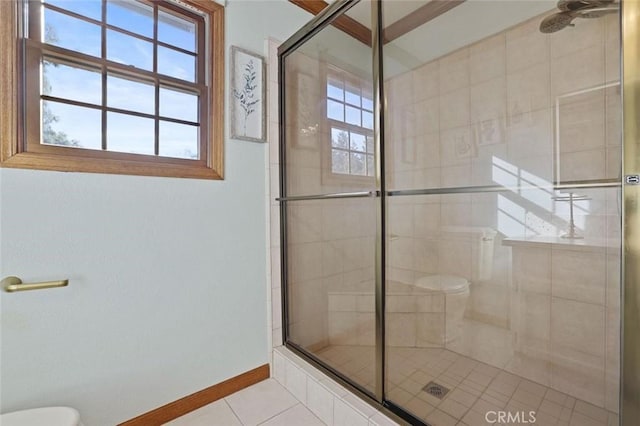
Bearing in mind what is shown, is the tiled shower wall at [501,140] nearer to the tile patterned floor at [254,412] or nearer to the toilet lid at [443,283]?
the toilet lid at [443,283]

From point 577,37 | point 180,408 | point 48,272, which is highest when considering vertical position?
point 577,37

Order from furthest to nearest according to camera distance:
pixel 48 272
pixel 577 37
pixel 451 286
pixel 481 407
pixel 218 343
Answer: pixel 451 286
pixel 218 343
pixel 577 37
pixel 481 407
pixel 48 272

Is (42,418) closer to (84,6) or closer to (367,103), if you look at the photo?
(84,6)

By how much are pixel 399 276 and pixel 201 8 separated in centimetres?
199

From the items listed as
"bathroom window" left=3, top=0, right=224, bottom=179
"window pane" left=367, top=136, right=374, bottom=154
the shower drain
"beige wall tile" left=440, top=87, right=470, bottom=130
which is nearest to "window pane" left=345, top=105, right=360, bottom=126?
"window pane" left=367, top=136, right=374, bottom=154

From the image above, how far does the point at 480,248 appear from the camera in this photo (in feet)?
6.59

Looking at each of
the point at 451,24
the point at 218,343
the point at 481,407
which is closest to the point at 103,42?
the point at 218,343

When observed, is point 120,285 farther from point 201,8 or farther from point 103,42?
point 201,8

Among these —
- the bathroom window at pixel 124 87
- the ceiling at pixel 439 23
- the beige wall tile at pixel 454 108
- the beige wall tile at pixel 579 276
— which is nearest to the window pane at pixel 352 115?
the ceiling at pixel 439 23

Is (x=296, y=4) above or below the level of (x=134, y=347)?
above

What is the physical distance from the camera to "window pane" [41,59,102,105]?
4.12ft

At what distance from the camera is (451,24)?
84.9 inches

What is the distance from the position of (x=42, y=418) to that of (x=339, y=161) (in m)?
1.76

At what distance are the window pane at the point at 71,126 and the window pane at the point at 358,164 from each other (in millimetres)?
1304
